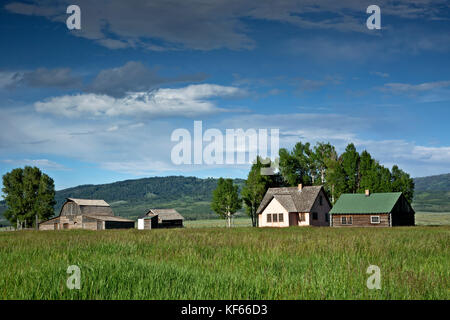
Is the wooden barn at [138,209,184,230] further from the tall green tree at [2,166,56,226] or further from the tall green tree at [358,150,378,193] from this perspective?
the tall green tree at [358,150,378,193]

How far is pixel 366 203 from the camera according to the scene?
2446 inches

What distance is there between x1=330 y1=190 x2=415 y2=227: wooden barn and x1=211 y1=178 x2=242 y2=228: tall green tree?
72.6ft

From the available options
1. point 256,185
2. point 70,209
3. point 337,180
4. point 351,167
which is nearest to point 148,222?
point 70,209

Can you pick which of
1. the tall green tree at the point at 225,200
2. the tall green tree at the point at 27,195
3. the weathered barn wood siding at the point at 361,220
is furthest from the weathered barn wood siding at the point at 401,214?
the tall green tree at the point at 27,195

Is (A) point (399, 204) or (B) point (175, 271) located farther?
(A) point (399, 204)

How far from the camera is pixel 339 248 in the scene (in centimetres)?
1528

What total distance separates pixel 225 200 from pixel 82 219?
31873mm

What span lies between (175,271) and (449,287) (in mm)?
6079

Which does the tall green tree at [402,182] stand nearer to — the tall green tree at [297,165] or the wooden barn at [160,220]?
the tall green tree at [297,165]

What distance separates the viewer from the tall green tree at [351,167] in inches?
2940

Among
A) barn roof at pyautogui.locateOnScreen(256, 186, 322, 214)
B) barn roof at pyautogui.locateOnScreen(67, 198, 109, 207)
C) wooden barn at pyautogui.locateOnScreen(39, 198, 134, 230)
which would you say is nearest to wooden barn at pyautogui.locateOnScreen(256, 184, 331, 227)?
barn roof at pyautogui.locateOnScreen(256, 186, 322, 214)
